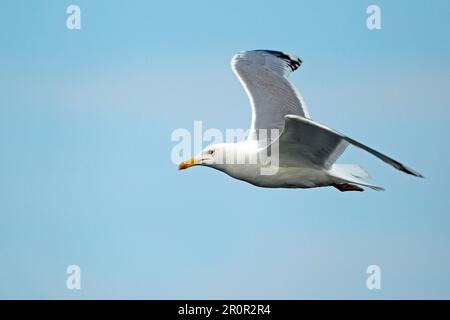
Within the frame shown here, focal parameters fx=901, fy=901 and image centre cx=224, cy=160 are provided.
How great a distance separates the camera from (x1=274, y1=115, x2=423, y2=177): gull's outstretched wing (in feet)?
27.4

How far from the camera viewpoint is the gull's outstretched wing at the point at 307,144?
8359 mm

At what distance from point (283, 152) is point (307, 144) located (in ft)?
0.99

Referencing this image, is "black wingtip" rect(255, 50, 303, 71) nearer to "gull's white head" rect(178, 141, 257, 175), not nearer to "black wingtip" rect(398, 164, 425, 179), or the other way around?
"gull's white head" rect(178, 141, 257, 175)

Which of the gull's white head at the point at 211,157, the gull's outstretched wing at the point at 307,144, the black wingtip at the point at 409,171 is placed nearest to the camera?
the black wingtip at the point at 409,171

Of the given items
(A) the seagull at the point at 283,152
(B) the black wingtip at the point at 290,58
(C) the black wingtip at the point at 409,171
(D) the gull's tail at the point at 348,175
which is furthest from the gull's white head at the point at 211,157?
(C) the black wingtip at the point at 409,171

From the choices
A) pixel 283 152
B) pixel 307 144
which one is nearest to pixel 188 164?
pixel 283 152

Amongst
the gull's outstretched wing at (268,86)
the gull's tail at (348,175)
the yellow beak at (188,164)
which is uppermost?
the gull's outstretched wing at (268,86)

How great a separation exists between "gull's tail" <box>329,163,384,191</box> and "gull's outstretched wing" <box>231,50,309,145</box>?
969 millimetres

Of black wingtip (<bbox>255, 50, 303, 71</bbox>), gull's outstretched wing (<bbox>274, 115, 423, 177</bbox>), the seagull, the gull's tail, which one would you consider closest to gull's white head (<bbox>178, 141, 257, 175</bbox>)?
the seagull

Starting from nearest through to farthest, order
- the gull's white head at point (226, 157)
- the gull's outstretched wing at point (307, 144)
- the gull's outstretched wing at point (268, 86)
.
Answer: the gull's outstretched wing at point (307, 144) → the gull's white head at point (226, 157) → the gull's outstretched wing at point (268, 86)

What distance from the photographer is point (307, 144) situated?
8789 mm

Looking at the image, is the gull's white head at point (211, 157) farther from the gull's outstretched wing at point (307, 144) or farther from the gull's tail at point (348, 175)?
the gull's tail at point (348, 175)

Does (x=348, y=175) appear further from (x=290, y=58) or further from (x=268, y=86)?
(x=290, y=58)

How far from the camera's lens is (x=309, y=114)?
10312mm
